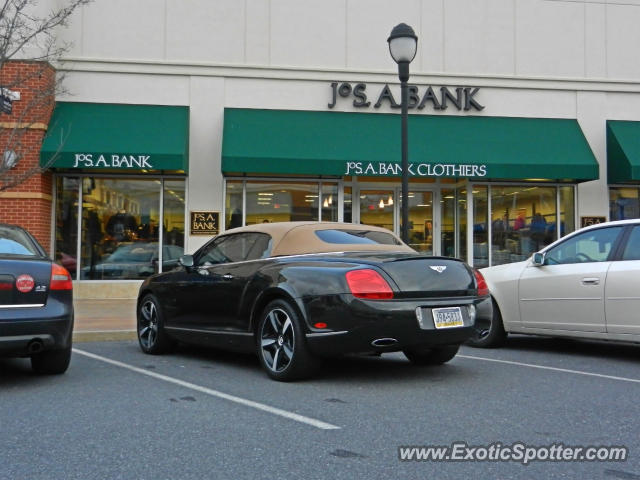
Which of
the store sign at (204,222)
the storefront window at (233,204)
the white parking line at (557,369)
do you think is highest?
the storefront window at (233,204)

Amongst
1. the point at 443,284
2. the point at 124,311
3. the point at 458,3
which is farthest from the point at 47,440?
the point at 458,3

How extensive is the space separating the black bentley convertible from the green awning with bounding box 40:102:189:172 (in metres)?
6.72

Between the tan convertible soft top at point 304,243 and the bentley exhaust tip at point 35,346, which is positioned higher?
the tan convertible soft top at point 304,243

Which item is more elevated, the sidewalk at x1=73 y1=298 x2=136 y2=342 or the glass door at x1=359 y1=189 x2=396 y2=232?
the glass door at x1=359 y1=189 x2=396 y2=232

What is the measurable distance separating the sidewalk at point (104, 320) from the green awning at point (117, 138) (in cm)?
275

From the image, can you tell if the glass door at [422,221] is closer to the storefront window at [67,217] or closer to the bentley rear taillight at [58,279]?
the storefront window at [67,217]

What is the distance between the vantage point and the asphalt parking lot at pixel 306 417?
11.9 feet

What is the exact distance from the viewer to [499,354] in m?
7.95

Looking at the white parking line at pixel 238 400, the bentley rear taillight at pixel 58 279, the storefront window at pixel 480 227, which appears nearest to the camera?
the white parking line at pixel 238 400

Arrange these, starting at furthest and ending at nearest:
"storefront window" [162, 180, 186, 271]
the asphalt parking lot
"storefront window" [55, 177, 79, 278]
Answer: "storefront window" [162, 180, 186, 271]
"storefront window" [55, 177, 79, 278]
the asphalt parking lot

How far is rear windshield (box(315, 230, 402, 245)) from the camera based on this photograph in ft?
21.8

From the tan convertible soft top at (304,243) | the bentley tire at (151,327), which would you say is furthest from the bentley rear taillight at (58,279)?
the tan convertible soft top at (304,243)

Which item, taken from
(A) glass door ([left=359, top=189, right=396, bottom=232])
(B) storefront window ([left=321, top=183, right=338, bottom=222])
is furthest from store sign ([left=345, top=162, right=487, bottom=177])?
(A) glass door ([left=359, top=189, right=396, bottom=232])

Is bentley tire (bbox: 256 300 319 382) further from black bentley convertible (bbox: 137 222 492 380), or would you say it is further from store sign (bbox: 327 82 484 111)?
store sign (bbox: 327 82 484 111)
